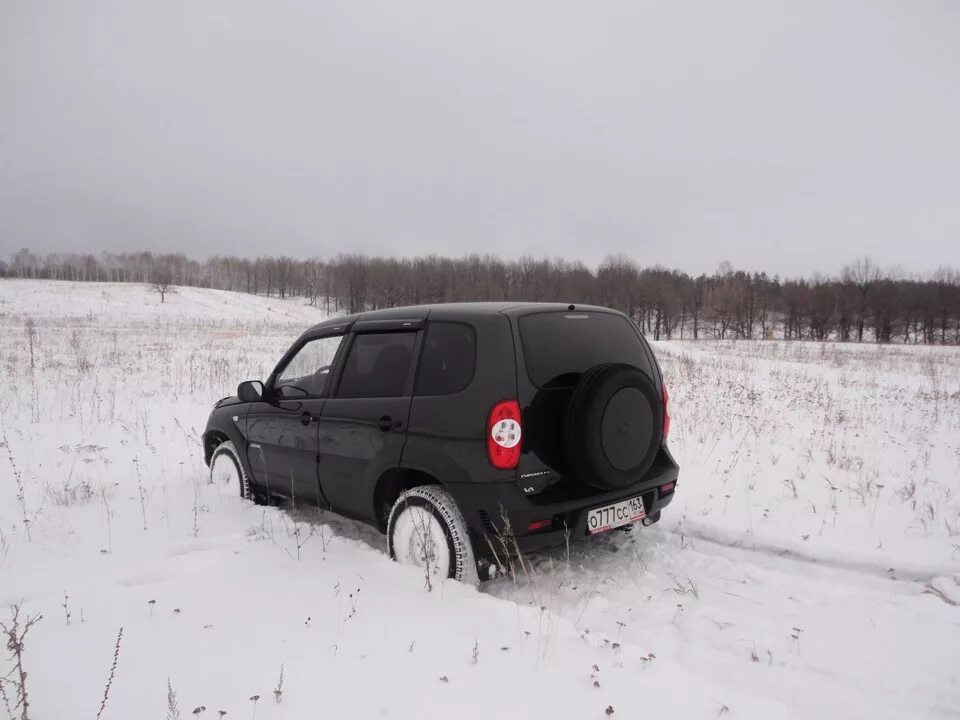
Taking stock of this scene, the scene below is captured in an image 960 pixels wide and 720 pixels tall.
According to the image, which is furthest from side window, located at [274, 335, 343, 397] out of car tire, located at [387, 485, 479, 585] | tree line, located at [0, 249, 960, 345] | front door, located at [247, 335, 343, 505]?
tree line, located at [0, 249, 960, 345]

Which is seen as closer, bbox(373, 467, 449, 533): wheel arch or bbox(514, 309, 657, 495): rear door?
bbox(514, 309, 657, 495): rear door

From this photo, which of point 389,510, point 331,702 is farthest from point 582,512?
point 331,702

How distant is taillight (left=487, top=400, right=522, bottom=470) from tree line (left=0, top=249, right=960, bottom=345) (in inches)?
2052

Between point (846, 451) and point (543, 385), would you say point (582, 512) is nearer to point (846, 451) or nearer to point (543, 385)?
point (543, 385)

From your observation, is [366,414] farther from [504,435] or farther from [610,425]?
[610,425]

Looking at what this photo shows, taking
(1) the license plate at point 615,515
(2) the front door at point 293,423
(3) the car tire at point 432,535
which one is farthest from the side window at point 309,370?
(1) the license plate at point 615,515

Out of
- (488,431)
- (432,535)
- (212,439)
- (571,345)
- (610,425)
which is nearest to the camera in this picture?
(488,431)

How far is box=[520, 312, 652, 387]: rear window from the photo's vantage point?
3.33 m

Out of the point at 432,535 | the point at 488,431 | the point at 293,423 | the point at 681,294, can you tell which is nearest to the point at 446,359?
the point at 488,431

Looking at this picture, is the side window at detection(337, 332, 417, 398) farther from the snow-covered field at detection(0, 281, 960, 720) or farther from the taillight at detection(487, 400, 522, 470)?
the snow-covered field at detection(0, 281, 960, 720)

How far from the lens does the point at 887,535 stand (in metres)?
4.33

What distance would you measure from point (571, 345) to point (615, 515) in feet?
3.79

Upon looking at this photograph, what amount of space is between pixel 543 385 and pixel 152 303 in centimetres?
7545

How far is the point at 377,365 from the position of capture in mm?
3969
